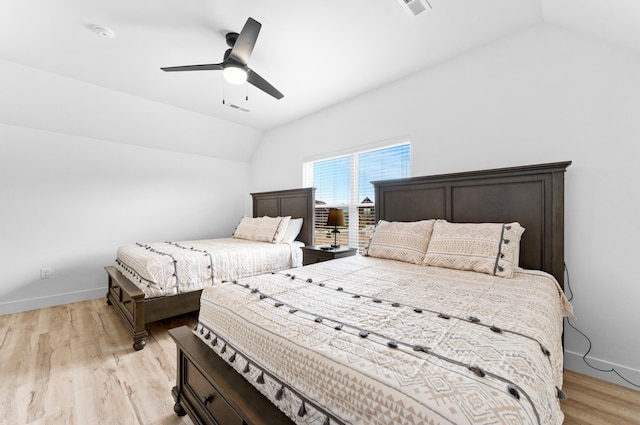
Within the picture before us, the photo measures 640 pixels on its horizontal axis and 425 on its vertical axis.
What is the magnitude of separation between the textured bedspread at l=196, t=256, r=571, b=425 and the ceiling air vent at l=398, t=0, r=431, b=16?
2.00m

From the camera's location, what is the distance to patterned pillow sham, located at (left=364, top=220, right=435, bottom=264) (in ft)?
7.59

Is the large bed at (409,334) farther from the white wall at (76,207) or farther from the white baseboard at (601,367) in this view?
the white wall at (76,207)

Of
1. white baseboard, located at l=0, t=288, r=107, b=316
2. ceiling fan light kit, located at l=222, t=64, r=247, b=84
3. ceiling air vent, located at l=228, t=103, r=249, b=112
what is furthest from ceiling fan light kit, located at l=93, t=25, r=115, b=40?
white baseboard, located at l=0, t=288, r=107, b=316

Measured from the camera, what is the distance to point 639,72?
1.84 metres

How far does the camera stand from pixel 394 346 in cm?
89

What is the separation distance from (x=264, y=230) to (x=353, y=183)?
4.91 feet

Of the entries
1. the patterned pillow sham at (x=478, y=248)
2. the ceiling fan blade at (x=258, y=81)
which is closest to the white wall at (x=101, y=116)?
the ceiling fan blade at (x=258, y=81)

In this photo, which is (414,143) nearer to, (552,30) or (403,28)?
(403,28)

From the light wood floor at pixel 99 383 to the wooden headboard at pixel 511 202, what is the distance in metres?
0.80

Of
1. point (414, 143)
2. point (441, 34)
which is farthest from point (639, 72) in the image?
point (414, 143)

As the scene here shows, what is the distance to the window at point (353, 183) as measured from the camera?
325cm

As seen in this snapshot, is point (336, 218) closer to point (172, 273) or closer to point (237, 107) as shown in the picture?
point (172, 273)

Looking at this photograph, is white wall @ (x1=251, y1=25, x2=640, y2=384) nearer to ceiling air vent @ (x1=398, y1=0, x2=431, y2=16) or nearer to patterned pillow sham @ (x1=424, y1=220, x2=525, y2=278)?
patterned pillow sham @ (x1=424, y1=220, x2=525, y2=278)

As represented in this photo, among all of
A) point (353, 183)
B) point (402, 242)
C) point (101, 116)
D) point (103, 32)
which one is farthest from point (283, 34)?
point (101, 116)
